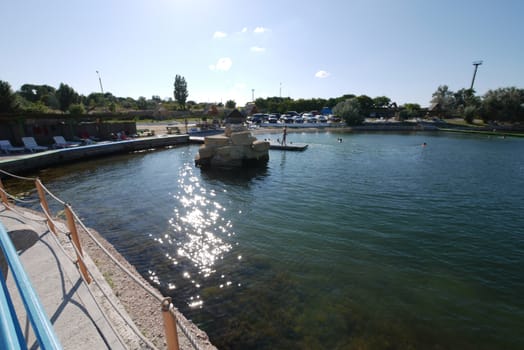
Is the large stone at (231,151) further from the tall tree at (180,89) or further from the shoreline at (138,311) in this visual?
the tall tree at (180,89)

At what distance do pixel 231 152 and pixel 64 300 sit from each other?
15128 millimetres

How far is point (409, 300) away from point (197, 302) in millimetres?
5044

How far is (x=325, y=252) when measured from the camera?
292 inches

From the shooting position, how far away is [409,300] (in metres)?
5.63

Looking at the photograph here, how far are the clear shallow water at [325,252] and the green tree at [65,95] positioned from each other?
57081 millimetres

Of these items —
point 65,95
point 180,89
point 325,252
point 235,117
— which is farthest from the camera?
point 180,89

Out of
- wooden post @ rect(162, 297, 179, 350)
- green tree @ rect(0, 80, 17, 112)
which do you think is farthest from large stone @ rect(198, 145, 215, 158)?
green tree @ rect(0, 80, 17, 112)

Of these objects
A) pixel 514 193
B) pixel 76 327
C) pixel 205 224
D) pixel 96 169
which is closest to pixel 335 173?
pixel 514 193

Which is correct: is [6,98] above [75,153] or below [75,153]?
→ above

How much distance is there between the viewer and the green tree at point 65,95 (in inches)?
2243

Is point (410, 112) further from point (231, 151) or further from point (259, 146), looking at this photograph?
point (231, 151)

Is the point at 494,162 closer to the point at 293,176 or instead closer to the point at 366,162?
the point at 366,162

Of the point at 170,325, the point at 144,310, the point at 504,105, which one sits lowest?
the point at 144,310

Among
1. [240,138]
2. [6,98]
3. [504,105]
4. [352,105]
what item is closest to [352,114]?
[352,105]
